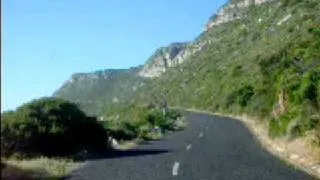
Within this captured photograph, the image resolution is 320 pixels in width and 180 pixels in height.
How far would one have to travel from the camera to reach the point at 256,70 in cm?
7112

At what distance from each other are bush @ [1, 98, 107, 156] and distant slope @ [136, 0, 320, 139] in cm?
773

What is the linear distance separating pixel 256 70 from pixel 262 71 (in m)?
18.4

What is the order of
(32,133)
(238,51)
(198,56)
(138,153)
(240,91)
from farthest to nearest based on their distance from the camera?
(198,56) < (238,51) < (240,91) < (138,153) < (32,133)

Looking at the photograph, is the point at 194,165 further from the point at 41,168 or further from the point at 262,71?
the point at 262,71

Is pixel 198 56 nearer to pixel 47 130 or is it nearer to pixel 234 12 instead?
pixel 234 12

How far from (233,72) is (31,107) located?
5786 cm

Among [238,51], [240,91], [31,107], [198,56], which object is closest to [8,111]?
[31,107]

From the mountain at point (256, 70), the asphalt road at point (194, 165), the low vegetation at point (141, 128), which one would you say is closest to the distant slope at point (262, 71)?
the mountain at point (256, 70)

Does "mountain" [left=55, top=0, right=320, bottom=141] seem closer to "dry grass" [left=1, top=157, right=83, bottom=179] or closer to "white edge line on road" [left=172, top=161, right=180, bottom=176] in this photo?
"white edge line on road" [left=172, top=161, right=180, bottom=176]

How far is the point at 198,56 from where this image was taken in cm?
13650

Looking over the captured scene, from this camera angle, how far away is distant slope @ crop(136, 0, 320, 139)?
27.5 metres

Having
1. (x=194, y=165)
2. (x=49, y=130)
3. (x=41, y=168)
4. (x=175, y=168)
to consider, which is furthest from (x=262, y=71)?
(x=41, y=168)

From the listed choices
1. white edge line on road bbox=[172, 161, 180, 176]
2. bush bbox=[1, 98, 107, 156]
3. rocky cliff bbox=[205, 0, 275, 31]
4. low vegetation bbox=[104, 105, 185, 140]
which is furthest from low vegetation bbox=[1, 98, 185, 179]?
rocky cliff bbox=[205, 0, 275, 31]

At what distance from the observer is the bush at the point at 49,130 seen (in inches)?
940
